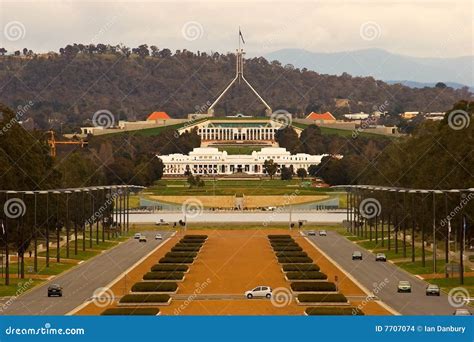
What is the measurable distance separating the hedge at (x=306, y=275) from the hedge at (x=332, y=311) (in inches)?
625

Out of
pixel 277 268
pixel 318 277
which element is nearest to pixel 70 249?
pixel 277 268

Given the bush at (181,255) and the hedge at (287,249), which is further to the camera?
the hedge at (287,249)

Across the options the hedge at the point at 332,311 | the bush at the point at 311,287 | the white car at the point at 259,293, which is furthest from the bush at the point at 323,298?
the bush at the point at 311,287

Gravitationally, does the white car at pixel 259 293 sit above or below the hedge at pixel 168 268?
above

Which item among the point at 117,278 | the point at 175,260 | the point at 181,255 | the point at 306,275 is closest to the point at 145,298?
the point at 117,278

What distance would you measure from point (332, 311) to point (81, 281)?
2378 cm

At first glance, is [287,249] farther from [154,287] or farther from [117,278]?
[154,287]

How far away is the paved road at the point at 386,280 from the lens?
5745cm

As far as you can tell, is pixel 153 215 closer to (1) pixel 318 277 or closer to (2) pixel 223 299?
(1) pixel 318 277

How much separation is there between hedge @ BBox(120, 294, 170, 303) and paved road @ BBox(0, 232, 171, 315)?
214 cm

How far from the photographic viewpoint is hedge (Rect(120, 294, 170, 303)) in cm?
6009

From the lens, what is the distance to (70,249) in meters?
106

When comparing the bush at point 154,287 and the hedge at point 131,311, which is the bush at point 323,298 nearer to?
the bush at point 154,287

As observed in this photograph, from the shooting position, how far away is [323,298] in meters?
60.6
